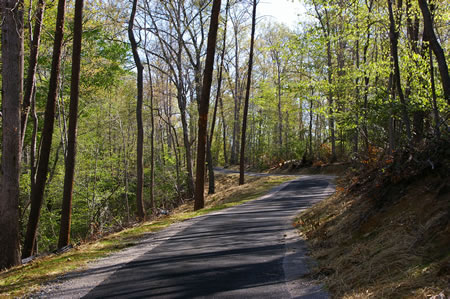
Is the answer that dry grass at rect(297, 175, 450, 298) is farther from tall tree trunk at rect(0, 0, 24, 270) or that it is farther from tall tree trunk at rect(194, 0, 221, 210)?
tall tree trunk at rect(194, 0, 221, 210)

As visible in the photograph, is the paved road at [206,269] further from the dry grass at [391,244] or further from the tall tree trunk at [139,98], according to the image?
the tall tree trunk at [139,98]

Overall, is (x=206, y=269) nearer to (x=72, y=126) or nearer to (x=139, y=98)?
(x=72, y=126)

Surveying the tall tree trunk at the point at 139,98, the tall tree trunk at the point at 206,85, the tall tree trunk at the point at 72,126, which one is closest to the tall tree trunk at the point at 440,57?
the tall tree trunk at the point at 206,85

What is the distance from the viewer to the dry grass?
13.1ft

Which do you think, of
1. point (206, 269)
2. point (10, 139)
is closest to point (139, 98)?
point (10, 139)

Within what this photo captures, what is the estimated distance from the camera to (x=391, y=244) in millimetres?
5273

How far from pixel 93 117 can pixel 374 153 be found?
19912mm

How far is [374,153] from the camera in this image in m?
9.80

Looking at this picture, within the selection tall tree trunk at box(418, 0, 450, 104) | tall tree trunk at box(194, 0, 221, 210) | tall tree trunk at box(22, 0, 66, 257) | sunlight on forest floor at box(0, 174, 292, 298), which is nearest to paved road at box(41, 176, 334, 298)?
sunlight on forest floor at box(0, 174, 292, 298)

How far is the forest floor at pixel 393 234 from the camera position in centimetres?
408

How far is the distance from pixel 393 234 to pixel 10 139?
872cm

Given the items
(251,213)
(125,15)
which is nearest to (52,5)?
(125,15)

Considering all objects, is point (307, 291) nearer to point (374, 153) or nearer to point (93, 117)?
point (374, 153)

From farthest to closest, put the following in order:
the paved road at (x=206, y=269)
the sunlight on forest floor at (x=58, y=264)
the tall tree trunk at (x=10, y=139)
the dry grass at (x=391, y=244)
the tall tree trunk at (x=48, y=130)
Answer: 1. the tall tree trunk at (x=48, y=130)
2. the tall tree trunk at (x=10, y=139)
3. the sunlight on forest floor at (x=58, y=264)
4. the paved road at (x=206, y=269)
5. the dry grass at (x=391, y=244)
